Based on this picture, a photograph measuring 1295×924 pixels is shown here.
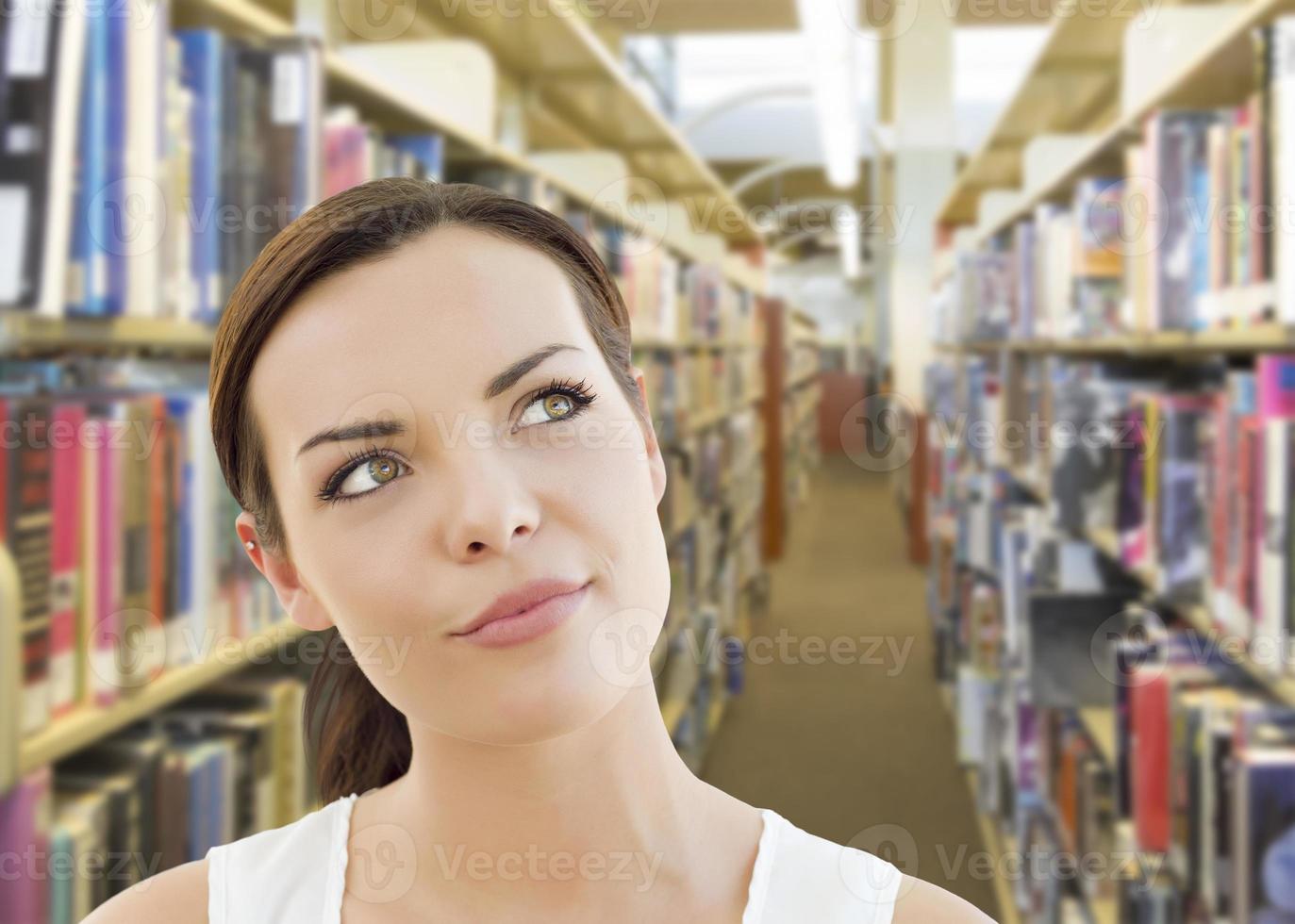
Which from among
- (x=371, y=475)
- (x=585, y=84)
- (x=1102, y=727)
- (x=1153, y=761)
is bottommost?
(x=1102, y=727)

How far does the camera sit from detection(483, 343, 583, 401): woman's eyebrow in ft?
2.34

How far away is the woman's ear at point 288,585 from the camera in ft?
2.65

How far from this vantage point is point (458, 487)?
2.27 ft

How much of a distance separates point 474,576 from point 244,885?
33cm

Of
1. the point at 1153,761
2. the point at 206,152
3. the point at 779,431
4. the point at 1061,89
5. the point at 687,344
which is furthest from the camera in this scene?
the point at 779,431

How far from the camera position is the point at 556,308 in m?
0.78

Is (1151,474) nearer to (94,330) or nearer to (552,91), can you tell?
(94,330)

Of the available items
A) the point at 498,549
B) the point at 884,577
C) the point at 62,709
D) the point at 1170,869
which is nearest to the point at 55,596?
the point at 62,709

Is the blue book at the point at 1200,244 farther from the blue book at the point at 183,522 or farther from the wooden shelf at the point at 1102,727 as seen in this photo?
the blue book at the point at 183,522

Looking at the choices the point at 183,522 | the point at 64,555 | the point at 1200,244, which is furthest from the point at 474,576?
the point at 1200,244

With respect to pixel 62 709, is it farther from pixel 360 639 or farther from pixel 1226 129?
pixel 1226 129

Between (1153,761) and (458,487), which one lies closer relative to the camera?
(458,487)

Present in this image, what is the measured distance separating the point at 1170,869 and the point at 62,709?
162cm

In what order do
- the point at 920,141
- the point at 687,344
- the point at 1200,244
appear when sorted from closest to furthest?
the point at 1200,244, the point at 687,344, the point at 920,141
